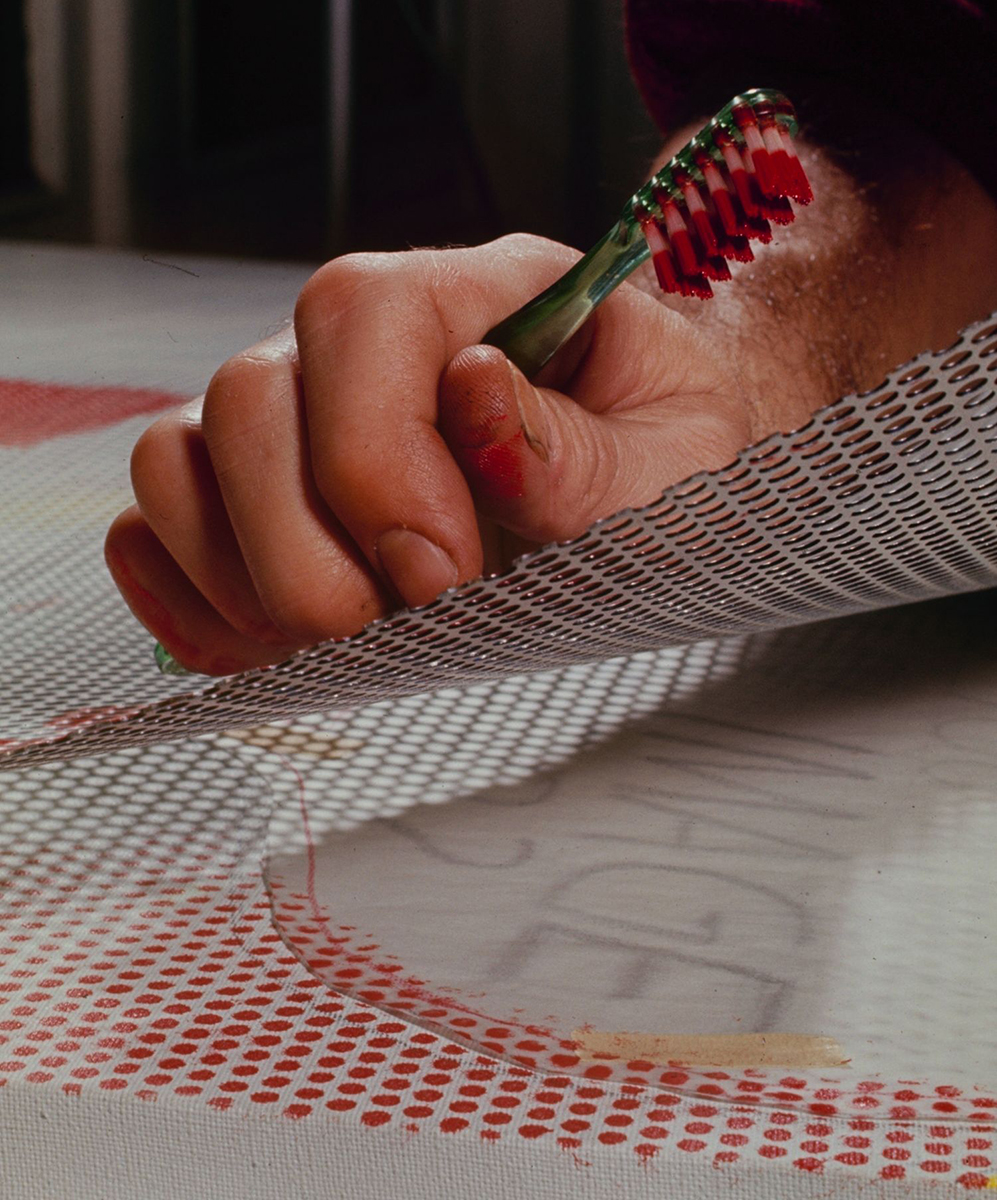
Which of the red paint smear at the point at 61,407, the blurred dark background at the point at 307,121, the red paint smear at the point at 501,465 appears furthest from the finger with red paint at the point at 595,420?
the blurred dark background at the point at 307,121

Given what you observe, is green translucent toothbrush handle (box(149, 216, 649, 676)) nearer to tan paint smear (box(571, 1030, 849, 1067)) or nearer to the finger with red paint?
the finger with red paint

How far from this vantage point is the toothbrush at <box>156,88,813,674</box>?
31cm

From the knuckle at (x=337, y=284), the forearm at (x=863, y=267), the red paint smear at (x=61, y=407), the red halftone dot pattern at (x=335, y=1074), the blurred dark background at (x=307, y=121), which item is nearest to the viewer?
the red halftone dot pattern at (x=335, y=1074)

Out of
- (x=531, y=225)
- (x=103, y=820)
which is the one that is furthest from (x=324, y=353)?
(x=531, y=225)

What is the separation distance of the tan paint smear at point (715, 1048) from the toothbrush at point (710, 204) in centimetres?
16

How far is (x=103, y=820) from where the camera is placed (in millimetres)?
379

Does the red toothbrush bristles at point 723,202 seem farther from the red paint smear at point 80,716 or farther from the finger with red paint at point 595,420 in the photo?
the red paint smear at point 80,716

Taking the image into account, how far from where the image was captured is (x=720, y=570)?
362 millimetres

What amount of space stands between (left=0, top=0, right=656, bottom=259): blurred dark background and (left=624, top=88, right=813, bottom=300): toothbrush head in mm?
1159

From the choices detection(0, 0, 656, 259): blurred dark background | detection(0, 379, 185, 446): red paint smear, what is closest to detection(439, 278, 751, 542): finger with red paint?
detection(0, 379, 185, 446): red paint smear

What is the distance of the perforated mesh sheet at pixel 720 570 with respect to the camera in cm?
33

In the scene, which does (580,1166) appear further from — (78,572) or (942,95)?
(942,95)

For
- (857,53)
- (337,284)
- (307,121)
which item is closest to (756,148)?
(337,284)

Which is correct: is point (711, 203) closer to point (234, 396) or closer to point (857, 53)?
point (234, 396)
